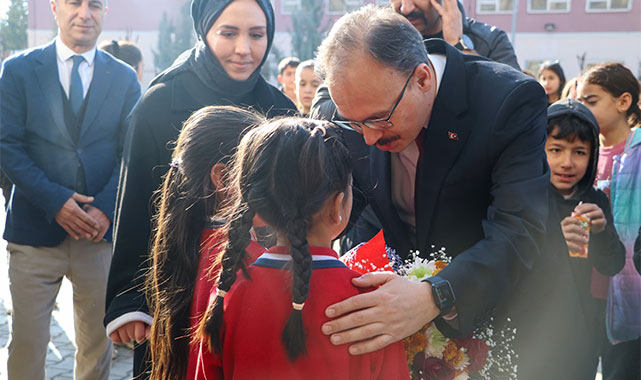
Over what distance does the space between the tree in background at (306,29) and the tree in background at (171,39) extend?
5.76 m

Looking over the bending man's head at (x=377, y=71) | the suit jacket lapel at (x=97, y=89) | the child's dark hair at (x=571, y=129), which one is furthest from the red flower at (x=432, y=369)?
the suit jacket lapel at (x=97, y=89)

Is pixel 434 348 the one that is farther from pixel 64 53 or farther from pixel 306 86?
pixel 306 86

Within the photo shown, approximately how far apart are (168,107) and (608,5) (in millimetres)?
33688

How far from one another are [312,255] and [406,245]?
83 cm

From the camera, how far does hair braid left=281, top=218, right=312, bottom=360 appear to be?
174 cm

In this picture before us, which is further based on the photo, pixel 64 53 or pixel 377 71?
pixel 64 53

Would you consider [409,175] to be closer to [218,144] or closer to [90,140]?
[218,144]

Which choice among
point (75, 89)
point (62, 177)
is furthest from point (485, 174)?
point (75, 89)

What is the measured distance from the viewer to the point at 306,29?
37.6m

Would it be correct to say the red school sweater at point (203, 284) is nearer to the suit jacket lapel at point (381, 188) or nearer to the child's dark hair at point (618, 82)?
the suit jacket lapel at point (381, 188)

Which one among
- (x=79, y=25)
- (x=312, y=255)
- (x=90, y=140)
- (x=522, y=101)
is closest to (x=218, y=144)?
(x=312, y=255)

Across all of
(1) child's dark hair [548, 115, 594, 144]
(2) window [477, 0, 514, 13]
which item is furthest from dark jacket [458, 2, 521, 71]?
(2) window [477, 0, 514, 13]

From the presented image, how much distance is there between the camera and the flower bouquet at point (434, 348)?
2041 millimetres

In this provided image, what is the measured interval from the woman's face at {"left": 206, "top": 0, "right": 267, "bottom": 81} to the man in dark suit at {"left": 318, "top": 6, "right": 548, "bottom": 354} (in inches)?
32.4
